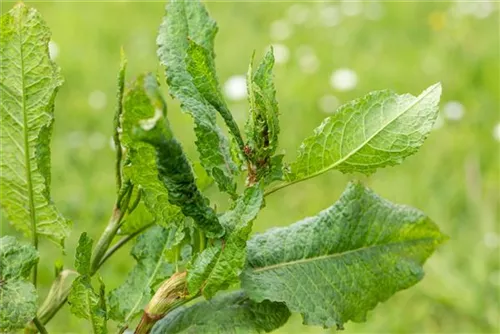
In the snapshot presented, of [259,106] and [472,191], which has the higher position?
[472,191]

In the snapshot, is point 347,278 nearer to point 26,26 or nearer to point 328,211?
point 328,211

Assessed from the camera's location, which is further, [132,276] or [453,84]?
[453,84]

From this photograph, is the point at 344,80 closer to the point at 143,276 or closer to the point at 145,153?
the point at 143,276

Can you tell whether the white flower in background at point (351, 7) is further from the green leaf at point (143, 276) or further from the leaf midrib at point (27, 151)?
the leaf midrib at point (27, 151)

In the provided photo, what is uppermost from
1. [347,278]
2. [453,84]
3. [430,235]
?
[453,84]

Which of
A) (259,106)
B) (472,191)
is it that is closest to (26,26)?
(259,106)

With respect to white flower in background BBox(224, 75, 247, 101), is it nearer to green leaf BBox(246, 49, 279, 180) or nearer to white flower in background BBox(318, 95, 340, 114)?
white flower in background BBox(318, 95, 340, 114)
